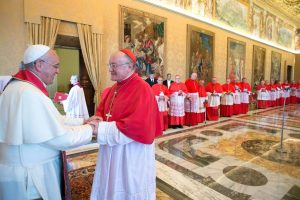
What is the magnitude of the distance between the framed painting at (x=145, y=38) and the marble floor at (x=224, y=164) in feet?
11.2

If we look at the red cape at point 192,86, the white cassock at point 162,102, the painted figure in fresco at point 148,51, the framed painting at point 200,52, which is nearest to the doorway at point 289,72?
the framed painting at point 200,52

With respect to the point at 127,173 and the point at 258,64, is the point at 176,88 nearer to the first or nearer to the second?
the point at 127,173

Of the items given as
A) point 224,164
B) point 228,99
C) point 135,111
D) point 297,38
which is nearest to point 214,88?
point 228,99

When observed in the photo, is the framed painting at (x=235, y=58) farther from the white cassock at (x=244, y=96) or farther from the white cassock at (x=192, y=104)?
the white cassock at (x=192, y=104)

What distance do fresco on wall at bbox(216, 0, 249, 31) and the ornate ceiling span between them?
11.2 ft

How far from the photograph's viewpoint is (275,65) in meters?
21.5

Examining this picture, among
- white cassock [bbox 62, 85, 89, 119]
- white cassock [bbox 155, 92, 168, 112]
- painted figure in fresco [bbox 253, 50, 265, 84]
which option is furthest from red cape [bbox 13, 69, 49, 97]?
painted figure in fresco [bbox 253, 50, 265, 84]

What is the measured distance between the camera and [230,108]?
1130 centimetres

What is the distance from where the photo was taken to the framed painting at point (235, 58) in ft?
48.6

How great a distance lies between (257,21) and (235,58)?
5.15 m

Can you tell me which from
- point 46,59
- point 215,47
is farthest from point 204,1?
point 46,59

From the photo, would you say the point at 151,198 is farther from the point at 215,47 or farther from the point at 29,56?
the point at 215,47

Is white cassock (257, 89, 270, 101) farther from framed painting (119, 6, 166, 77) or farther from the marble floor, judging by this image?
framed painting (119, 6, 166, 77)

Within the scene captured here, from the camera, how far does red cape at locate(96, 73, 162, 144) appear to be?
1.96 metres
